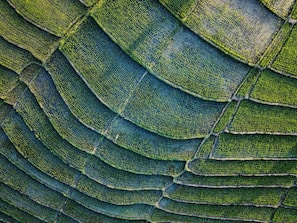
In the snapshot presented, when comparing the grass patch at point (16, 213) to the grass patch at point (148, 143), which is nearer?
the grass patch at point (148, 143)

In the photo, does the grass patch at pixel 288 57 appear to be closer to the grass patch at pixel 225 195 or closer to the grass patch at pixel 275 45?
the grass patch at pixel 275 45

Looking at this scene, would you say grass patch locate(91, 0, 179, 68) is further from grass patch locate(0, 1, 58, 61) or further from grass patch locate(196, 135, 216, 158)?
grass patch locate(196, 135, 216, 158)

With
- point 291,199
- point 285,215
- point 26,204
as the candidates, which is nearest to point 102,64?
point 26,204

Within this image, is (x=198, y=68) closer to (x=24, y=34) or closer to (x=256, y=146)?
(x=256, y=146)

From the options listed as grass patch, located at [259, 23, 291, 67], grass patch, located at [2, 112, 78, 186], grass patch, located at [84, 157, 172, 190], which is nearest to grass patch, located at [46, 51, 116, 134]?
grass patch, located at [84, 157, 172, 190]

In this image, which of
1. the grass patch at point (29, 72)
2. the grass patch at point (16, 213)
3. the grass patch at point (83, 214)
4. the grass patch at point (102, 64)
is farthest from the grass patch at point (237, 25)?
the grass patch at point (16, 213)
